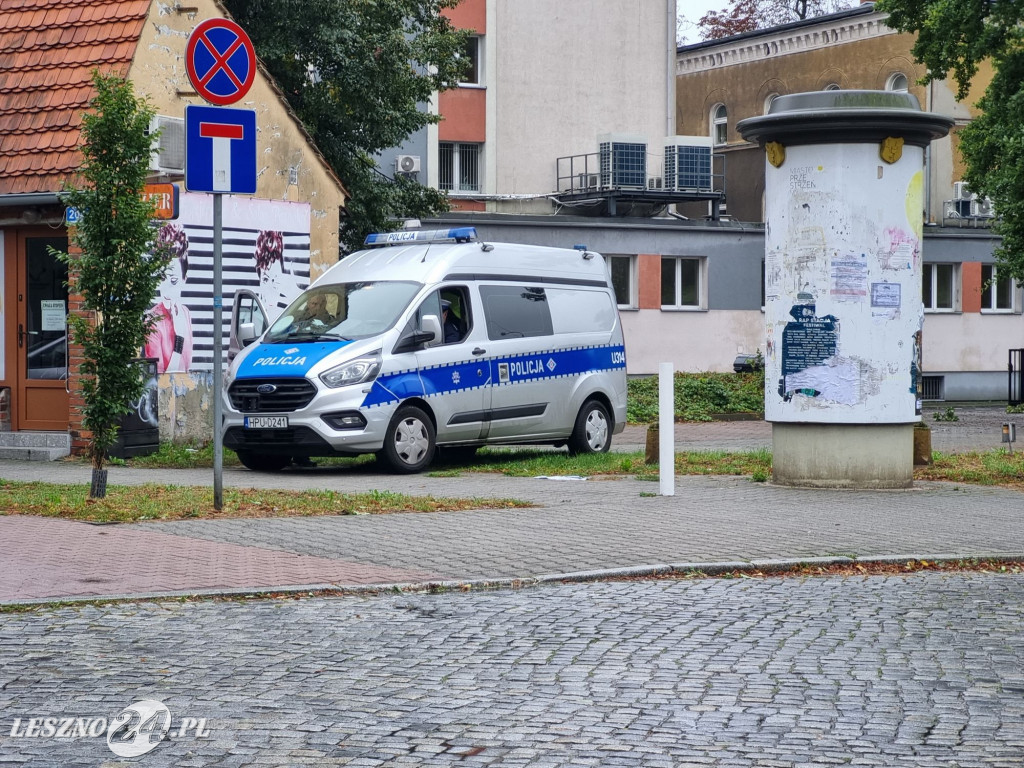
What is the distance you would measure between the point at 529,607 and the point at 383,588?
2.98 feet

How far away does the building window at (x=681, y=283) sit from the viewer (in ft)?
125

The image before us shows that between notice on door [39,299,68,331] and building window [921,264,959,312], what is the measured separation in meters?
29.2

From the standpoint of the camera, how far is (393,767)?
4.76m

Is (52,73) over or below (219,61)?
over

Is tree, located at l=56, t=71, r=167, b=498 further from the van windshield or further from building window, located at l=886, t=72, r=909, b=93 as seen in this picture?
building window, located at l=886, t=72, r=909, b=93

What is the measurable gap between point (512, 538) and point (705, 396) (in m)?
21.1

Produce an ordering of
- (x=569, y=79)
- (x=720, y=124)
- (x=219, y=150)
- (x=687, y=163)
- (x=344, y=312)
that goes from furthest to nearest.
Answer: (x=720, y=124)
(x=569, y=79)
(x=687, y=163)
(x=344, y=312)
(x=219, y=150)

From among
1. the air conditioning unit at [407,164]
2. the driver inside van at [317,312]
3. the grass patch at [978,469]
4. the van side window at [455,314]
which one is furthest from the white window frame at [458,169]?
the grass patch at [978,469]

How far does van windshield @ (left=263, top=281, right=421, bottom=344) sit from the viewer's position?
1605 cm

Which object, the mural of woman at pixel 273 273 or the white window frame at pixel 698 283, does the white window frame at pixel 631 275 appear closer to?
the white window frame at pixel 698 283

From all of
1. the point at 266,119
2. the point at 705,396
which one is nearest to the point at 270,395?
the point at 266,119

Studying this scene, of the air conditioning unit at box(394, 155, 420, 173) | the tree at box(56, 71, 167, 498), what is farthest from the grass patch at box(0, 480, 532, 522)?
the air conditioning unit at box(394, 155, 420, 173)

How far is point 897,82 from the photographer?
4428cm

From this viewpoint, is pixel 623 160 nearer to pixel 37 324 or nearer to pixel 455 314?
pixel 37 324
